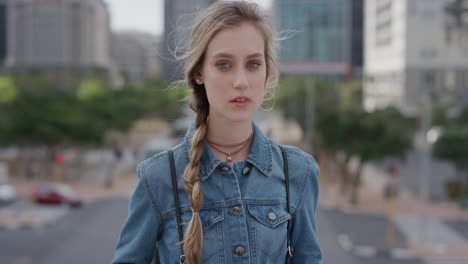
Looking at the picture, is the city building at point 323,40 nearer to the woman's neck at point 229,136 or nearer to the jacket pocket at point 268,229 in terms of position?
the woman's neck at point 229,136

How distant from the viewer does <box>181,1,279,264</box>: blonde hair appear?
2.19 metres

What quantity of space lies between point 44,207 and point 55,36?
71.3 meters

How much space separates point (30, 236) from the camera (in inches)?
901

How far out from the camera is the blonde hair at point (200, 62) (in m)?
2.19

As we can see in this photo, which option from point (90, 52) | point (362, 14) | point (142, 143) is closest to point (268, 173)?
point (142, 143)

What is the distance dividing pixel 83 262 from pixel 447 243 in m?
12.1

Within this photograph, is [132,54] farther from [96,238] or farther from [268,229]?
[268,229]

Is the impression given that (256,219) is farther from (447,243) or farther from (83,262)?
(447,243)

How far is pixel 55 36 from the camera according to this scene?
94875mm

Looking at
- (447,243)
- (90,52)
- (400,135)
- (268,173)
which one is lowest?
(447,243)

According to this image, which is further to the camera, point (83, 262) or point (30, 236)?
point (30, 236)

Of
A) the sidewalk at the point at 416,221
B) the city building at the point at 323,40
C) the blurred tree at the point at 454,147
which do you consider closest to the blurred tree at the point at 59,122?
the sidewalk at the point at 416,221

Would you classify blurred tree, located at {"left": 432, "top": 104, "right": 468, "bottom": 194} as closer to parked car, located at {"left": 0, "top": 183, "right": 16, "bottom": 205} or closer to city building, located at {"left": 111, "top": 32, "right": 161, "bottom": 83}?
parked car, located at {"left": 0, "top": 183, "right": 16, "bottom": 205}

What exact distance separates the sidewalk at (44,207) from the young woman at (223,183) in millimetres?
23569
